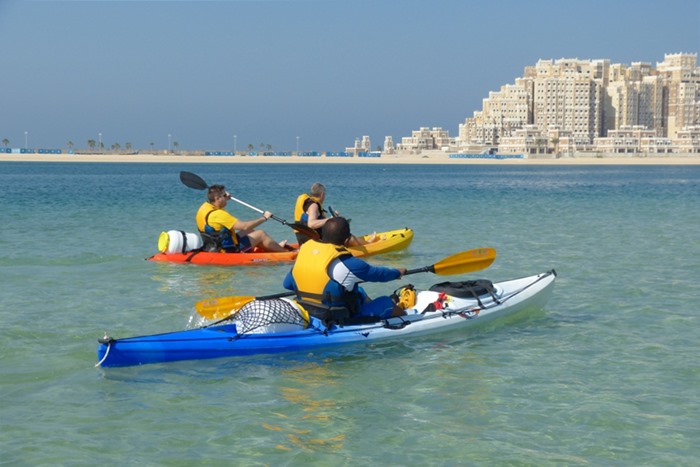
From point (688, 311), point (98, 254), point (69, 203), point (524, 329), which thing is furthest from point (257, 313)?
point (69, 203)

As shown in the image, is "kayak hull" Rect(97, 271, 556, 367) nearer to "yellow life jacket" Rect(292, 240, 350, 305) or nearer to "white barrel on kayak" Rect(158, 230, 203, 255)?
"yellow life jacket" Rect(292, 240, 350, 305)

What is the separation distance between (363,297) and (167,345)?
7.13ft

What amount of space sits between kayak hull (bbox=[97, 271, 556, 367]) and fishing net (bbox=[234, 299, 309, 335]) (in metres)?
0.05

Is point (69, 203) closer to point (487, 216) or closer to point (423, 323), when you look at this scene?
point (487, 216)

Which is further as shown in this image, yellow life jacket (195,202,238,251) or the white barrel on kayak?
the white barrel on kayak

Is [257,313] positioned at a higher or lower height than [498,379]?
higher

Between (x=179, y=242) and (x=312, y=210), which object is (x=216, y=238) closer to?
(x=179, y=242)

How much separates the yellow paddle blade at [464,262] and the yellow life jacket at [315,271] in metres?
1.93

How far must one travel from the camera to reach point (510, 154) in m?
180

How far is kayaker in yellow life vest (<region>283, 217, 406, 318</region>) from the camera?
8250 mm

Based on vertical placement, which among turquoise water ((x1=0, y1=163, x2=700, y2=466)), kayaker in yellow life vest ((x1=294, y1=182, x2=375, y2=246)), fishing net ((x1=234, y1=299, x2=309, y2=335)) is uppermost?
kayaker in yellow life vest ((x1=294, y1=182, x2=375, y2=246))

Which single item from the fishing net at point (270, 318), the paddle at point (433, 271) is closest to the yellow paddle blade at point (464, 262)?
the paddle at point (433, 271)

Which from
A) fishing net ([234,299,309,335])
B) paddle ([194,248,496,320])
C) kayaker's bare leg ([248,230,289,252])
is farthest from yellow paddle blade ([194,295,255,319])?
kayaker's bare leg ([248,230,289,252])

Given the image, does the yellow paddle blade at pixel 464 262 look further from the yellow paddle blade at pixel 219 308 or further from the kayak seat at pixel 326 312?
the yellow paddle blade at pixel 219 308
